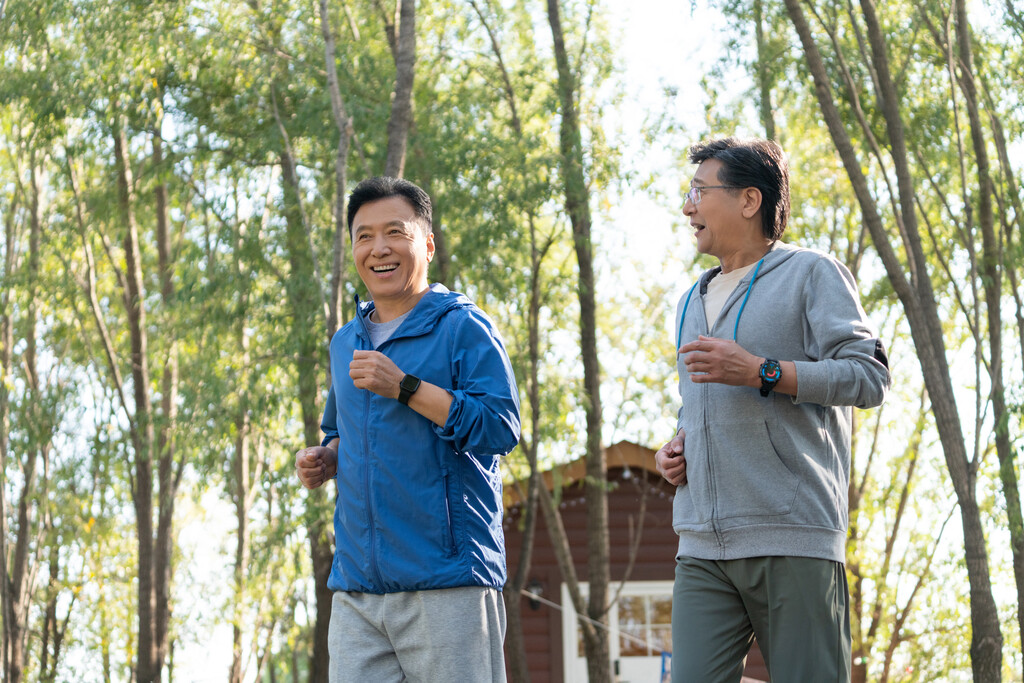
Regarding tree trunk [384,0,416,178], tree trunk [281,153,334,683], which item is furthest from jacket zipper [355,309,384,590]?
tree trunk [281,153,334,683]

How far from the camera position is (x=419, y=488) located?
245cm

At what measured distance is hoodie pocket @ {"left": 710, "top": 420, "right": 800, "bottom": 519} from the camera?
7.79 feet

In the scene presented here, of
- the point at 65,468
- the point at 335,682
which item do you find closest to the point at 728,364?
the point at 335,682

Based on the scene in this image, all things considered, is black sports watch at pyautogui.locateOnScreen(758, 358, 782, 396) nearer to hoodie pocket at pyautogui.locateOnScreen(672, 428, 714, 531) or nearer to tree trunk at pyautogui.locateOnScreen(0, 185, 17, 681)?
hoodie pocket at pyautogui.locateOnScreen(672, 428, 714, 531)

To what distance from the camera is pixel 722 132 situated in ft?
35.3

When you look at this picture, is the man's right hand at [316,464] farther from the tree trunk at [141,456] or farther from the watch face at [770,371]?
the tree trunk at [141,456]

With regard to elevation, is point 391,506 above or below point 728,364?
below

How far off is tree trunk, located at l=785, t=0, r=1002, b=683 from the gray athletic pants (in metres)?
5.12

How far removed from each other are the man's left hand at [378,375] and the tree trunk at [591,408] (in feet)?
26.9

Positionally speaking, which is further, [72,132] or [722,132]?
[72,132]

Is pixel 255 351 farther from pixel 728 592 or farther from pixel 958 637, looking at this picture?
pixel 958 637

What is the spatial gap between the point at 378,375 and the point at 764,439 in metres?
0.86

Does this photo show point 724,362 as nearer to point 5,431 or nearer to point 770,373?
point 770,373

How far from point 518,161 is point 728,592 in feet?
25.3
